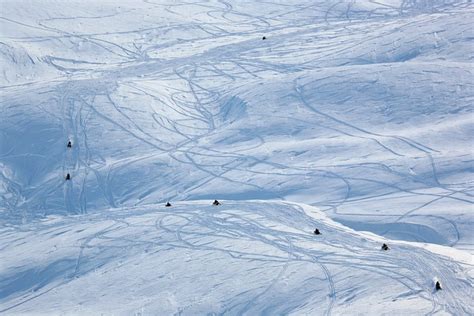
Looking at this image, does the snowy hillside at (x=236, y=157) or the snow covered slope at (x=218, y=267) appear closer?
the snow covered slope at (x=218, y=267)

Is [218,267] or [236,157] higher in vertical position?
[236,157]

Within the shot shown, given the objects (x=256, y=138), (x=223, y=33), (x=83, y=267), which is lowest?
(x=83, y=267)

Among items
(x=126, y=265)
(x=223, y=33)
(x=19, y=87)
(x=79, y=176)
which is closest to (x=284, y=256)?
(x=126, y=265)

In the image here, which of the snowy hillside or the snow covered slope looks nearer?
the snow covered slope

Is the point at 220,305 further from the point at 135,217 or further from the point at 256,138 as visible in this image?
the point at 256,138
